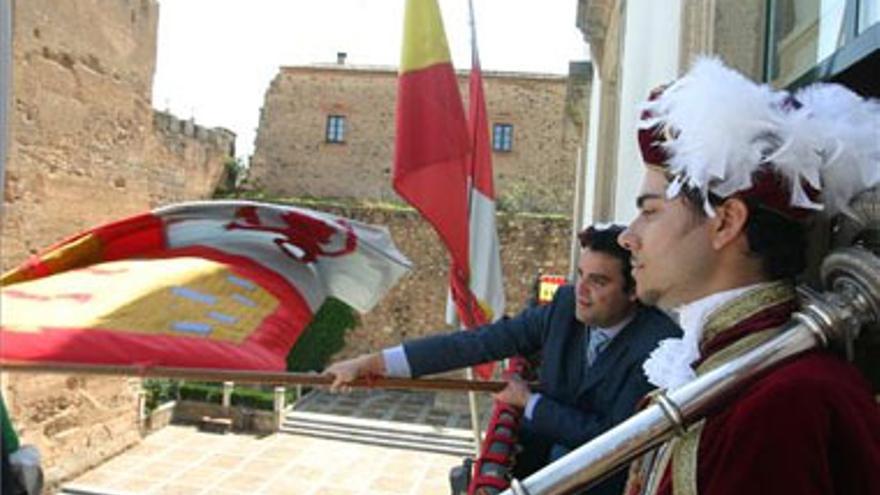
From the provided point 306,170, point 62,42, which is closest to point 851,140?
point 62,42

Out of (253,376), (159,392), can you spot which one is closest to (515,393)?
(253,376)

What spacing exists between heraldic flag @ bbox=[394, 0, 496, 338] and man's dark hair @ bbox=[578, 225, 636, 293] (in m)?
1.34

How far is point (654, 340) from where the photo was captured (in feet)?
7.57

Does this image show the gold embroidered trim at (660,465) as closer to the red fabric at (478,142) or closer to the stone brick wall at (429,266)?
the red fabric at (478,142)

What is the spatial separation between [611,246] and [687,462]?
1.24 metres

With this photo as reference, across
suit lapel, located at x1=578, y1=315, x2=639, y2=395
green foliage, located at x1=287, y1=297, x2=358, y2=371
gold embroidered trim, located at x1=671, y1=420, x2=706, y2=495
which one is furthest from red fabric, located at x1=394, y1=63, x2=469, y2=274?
green foliage, located at x1=287, y1=297, x2=358, y2=371

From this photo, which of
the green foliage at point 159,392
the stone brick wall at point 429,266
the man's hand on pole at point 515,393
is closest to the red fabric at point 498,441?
the man's hand on pole at point 515,393

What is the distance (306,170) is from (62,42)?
14652 millimetres

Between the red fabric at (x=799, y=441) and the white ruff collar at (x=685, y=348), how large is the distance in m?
0.20

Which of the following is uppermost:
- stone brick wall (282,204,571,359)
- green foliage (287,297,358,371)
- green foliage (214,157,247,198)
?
green foliage (214,157,247,198)

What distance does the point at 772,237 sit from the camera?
4.46 ft

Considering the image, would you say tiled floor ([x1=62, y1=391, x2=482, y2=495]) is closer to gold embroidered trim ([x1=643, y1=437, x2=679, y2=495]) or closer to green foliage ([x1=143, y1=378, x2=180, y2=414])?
green foliage ([x1=143, y1=378, x2=180, y2=414])

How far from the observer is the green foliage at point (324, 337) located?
809 inches

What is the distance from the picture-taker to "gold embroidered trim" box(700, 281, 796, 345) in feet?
4.37
